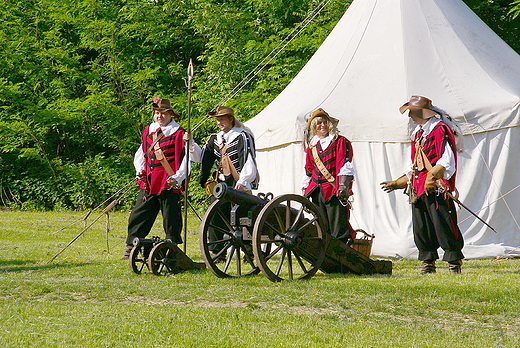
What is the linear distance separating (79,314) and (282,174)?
15.0 feet

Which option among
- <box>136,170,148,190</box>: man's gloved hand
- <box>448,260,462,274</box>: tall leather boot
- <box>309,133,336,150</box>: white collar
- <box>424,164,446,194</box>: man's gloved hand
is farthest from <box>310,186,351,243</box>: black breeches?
<box>136,170,148,190</box>: man's gloved hand

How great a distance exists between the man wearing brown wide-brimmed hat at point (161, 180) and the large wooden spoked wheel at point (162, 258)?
24.5 inches

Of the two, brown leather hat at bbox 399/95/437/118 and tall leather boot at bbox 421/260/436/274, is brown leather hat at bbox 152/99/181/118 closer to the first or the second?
brown leather hat at bbox 399/95/437/118

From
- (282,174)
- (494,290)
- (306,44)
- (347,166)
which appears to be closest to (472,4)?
(306,44)

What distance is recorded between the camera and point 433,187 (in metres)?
4.94

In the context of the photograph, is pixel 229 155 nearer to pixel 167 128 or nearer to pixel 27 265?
pixel 167 128

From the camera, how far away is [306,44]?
12.0 metres

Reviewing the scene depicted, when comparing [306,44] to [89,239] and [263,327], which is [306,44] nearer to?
[89,239]

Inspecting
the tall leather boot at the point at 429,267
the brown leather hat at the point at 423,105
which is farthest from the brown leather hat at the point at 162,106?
the tall leather boot at the point at 429,267

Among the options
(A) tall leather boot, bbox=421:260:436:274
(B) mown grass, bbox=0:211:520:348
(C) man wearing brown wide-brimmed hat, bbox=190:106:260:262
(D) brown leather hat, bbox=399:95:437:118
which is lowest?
(B) mown grass, bbox=0:211:520:348

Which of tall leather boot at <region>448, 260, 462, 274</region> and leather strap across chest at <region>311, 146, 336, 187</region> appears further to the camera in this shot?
leather strap across chest at <region>311, 146, 336, 187</region>

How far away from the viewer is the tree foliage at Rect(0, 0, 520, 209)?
14.7 meters

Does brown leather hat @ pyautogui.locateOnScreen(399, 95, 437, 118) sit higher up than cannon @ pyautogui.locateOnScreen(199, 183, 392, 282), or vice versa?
brown leather hat @ pyautogui.locateOnScreen(399, 95, 437, 118)

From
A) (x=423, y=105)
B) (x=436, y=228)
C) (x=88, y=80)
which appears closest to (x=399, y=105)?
(x=423, y=105)
